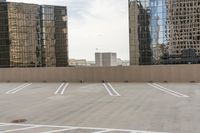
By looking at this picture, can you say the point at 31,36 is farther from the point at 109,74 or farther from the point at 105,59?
the point at 109,74

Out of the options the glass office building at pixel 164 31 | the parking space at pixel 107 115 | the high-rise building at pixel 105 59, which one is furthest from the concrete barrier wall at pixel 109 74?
the glass office building at pixel 164 31

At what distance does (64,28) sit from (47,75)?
1345 inches

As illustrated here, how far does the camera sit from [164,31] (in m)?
52.4

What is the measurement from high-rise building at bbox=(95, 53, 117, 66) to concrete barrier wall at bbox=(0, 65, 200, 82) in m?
18.0

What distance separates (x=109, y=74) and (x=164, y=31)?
3536 cm

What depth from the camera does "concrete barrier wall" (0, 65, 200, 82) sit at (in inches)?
707

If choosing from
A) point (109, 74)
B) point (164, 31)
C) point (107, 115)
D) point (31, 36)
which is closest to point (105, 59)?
point (164, 31)

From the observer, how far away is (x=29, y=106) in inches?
404

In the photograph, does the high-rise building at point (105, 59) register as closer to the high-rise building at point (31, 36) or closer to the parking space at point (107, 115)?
the high-rise building at point (31, 36)

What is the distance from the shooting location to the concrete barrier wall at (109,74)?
707 inches

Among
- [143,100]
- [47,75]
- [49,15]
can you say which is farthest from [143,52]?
[143,100]

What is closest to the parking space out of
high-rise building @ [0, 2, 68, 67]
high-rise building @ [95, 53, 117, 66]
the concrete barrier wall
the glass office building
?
the concrete barrier wall

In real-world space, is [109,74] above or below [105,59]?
below

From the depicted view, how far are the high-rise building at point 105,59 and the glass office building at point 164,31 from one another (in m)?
11.1
